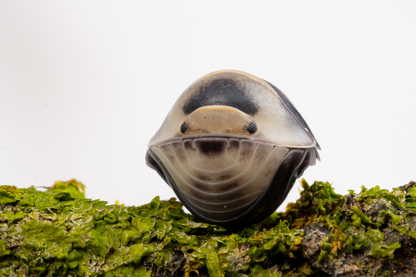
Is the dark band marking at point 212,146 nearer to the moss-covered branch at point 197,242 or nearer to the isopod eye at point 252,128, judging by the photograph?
the isopod eye at point 252,128

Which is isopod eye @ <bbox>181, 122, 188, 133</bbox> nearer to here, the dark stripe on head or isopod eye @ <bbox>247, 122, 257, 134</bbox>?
the dark stripe on head

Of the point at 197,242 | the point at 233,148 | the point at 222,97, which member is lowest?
the point at 197,242

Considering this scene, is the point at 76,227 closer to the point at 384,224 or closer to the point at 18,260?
the point at 18,260

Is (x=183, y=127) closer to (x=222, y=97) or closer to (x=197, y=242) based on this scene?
(x=222, y=97)

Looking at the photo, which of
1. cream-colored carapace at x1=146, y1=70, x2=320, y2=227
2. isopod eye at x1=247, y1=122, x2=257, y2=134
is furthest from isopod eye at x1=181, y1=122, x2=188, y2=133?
isopod eye at x1=247, y1=122, x2=257, y2=134

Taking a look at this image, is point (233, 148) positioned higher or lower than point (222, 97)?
lower

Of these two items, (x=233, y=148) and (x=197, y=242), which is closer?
(x=233, y=148)

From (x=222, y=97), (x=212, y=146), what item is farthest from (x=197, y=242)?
(x=222, y=97)
